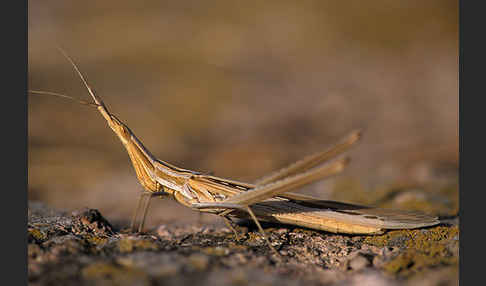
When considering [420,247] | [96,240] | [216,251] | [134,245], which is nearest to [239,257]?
[216,251]

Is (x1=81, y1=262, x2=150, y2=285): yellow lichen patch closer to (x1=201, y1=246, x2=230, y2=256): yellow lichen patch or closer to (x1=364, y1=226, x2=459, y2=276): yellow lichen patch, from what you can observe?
(x1=201, y1=246, x2=230, y2=256): yellow lichen patch

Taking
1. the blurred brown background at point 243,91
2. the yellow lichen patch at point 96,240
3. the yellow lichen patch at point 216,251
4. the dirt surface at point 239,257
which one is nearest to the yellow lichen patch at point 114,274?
the dirt surface at point 239,257

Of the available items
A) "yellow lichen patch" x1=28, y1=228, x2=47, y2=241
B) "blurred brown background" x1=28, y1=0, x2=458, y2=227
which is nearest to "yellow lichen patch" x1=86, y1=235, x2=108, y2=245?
"yellow lichen patch" x1=28, y1=228, x2=47, y2=241

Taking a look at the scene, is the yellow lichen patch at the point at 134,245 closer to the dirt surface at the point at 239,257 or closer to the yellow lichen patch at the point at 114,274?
the dirt surface at the point at 239,257

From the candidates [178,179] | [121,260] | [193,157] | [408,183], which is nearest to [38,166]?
[193,157]

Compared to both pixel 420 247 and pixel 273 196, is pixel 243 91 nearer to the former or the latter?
pixel 273 196

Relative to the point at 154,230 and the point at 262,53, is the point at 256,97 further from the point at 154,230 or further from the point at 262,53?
the point at 154,230

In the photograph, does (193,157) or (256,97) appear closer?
(193,157)
